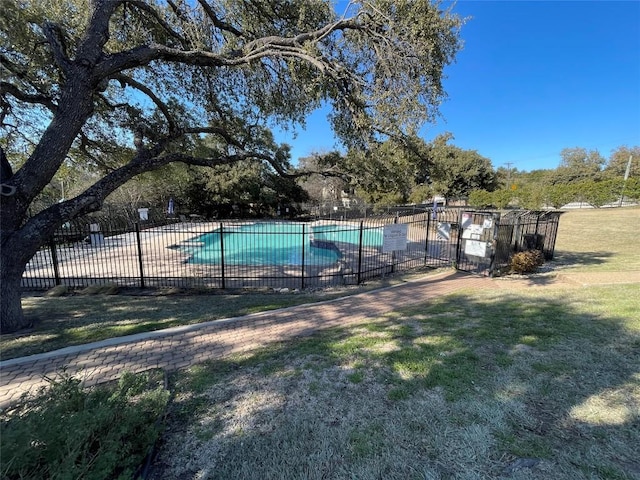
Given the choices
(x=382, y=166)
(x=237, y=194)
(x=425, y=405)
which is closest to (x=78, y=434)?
(x=425, y=405)

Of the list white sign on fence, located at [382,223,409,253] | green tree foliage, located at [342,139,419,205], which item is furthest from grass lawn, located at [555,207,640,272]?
green tree foliage, located at [342,139,419,205]

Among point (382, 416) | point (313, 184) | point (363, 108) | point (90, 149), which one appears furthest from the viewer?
point (313, 184)

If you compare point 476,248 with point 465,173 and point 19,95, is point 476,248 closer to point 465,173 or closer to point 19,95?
point 19,95

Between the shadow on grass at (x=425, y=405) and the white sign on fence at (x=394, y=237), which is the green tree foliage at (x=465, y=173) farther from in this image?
the shadow on grass at (x=425, y=405)

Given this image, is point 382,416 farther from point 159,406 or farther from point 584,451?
point 159,406

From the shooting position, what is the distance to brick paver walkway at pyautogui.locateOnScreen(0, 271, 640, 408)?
3240 mm

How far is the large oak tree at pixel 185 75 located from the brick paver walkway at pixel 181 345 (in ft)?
6.16

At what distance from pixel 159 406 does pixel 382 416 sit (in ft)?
5.76

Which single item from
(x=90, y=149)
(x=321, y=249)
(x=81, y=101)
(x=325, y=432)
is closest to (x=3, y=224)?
→ (x=81, y=101)

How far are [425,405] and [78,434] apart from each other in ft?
7.76

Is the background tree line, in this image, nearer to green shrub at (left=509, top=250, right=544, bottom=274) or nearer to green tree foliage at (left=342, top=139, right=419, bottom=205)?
green shrub at (left=509, top=250, right=544, bottom=274)

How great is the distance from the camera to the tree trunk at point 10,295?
14.1 ft

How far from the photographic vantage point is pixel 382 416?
226 centimetres

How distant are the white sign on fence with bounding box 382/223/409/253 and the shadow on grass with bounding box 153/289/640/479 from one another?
4.10 metres
